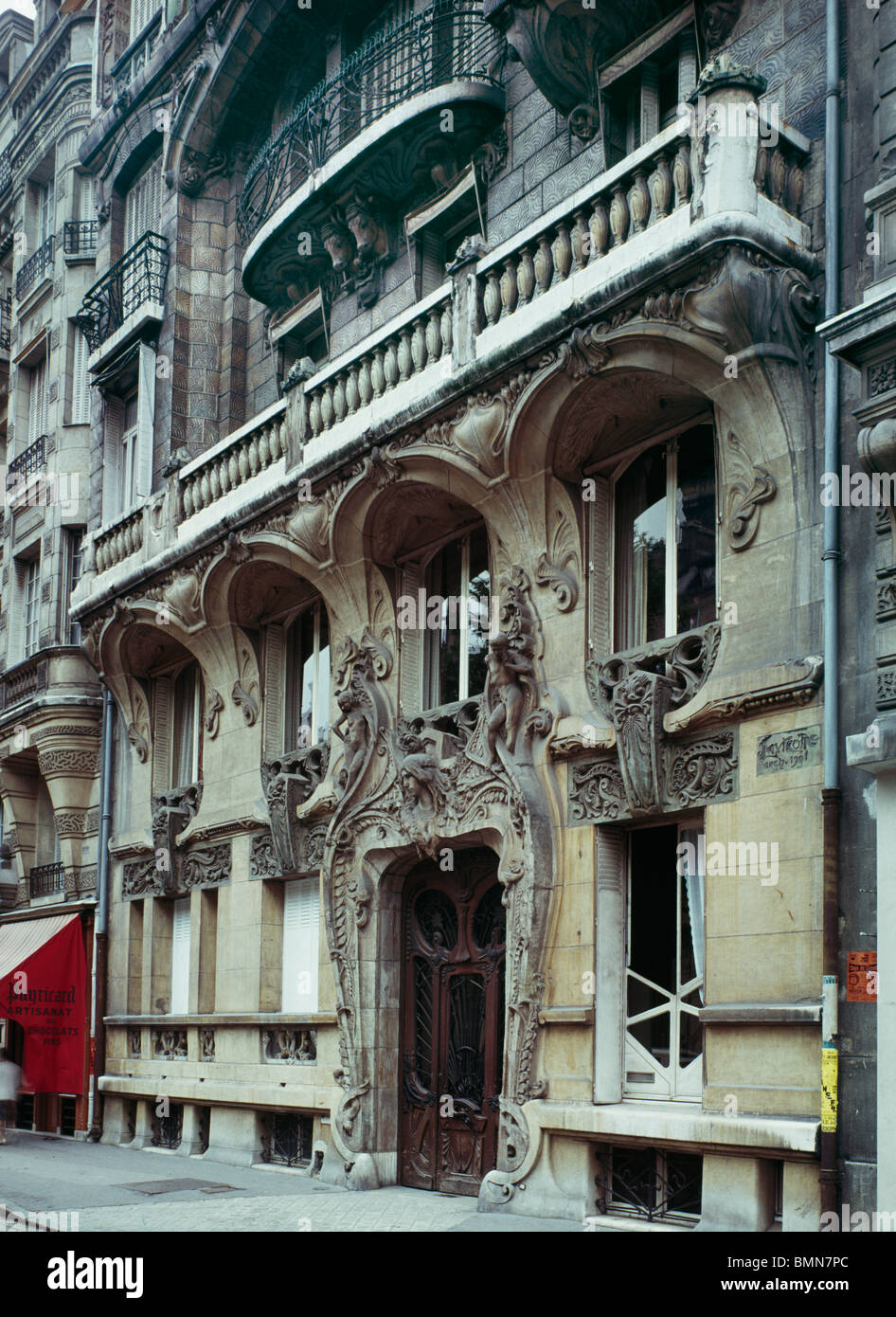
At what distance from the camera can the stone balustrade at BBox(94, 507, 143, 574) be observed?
20156mm

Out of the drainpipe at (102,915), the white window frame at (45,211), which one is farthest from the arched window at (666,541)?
the white window frame at (45,211)

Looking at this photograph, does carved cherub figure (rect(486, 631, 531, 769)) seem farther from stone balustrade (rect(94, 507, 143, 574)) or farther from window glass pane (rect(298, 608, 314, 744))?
stone balustrade (rect(94, 507, 143, 574))

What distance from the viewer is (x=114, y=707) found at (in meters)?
21.9

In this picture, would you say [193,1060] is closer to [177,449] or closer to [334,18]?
[177,449]

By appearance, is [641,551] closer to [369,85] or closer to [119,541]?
[369,85]

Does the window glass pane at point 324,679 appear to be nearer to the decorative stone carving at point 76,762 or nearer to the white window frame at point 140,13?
the decorative stone carving at point 76,762

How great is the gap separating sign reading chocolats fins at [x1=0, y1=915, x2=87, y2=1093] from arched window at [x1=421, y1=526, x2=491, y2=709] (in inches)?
348

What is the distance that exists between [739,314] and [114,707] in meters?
13.2

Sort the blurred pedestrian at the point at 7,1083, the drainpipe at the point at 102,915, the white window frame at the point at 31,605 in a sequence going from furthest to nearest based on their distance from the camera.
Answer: the white window frame at the point at 31,605
the drainpipe at the point at 102,915
the blurred pedestrian at the point at 7,1083

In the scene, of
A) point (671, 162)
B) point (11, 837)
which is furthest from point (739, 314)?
point (11, 837)

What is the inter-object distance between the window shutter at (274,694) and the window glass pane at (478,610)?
3749 millimetres

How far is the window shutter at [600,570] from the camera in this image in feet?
43.5

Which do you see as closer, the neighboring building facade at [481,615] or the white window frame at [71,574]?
the neighboring building facade at [481,615]

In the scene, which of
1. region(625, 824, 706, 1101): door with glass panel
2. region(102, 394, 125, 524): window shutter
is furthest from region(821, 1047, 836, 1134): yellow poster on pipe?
region(102, 394, 125, 524): window shutter
